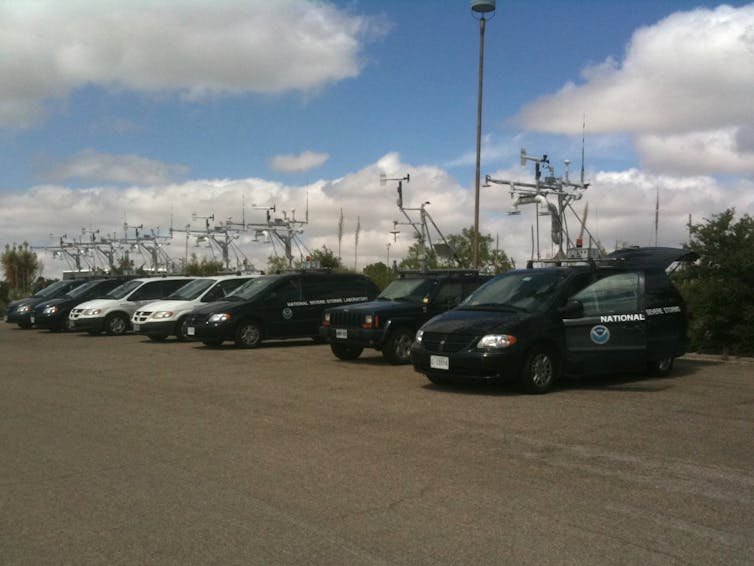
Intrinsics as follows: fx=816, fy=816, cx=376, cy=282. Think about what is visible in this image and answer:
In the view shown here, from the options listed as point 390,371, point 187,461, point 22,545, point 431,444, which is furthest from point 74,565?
point 390,371

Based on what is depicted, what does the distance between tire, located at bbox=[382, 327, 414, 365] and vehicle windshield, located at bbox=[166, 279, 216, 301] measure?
8.95m

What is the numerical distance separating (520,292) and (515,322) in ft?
3.69

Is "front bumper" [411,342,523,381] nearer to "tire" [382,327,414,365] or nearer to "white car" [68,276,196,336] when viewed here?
"tire" [382,327,414,365]

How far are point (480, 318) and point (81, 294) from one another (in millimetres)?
19842

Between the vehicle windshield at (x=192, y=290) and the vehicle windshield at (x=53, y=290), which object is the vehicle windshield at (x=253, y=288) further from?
the vehicle windshield at (x=53, y=290)

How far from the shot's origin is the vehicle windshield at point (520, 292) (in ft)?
38.1

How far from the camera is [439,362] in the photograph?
11117 millimetres

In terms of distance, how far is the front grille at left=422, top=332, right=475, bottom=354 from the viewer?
11.0 metres

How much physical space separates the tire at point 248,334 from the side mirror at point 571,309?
905cm

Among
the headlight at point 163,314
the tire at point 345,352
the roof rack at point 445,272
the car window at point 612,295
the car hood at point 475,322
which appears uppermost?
the roof rack at point 445,272

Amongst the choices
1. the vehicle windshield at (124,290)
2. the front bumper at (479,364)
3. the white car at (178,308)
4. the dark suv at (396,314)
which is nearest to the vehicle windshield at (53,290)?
the vehicle windshield at (124,290)

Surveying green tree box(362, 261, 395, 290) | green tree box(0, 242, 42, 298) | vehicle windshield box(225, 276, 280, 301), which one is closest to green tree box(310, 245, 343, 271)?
green tree box(362, 261, 395, 290)

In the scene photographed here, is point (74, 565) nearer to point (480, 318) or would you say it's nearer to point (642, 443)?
point (642, 443)

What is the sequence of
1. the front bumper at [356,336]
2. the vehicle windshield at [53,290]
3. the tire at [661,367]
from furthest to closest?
the vehicle windshield at [53,290] < the front bumper at [356,336] < the tire at [661,367]
